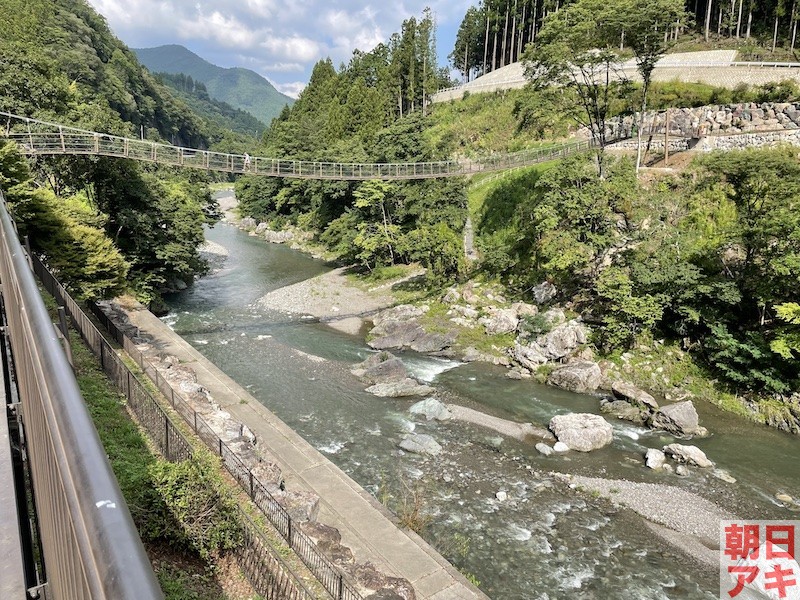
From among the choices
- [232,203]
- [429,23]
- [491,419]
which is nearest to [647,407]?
[491,419]

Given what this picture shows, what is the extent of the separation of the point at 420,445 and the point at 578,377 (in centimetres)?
650

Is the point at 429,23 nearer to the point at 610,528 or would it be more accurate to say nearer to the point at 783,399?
the point at 783,399

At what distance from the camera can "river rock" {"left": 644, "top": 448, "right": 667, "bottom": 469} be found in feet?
40.6

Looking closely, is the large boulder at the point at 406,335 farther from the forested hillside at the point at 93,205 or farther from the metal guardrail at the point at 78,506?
the metal guardrail at the point at 78,506

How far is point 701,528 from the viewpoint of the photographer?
1034cm

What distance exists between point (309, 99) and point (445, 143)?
2978 centimetres

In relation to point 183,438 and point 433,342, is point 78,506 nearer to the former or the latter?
point 183,438

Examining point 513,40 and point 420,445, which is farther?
point 513,40

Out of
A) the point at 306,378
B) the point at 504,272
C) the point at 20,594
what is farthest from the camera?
the point at 504,272

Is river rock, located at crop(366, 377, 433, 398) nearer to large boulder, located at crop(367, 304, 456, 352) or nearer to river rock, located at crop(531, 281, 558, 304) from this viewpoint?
large boulder, located at crop(367, 304, 456, 352)

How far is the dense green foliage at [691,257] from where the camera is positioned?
15055 millimetres

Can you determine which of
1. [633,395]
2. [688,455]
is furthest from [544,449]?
[633,395]

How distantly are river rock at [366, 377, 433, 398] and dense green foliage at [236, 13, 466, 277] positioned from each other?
9.82 metres

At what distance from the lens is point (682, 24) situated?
21.8 meters
